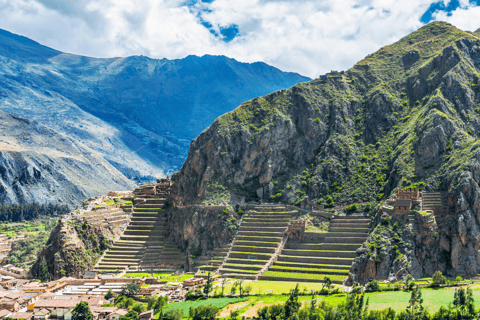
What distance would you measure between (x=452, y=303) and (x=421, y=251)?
28.3 m

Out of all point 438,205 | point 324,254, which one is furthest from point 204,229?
point 438,205

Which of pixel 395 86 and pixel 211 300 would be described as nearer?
pixel 211 300

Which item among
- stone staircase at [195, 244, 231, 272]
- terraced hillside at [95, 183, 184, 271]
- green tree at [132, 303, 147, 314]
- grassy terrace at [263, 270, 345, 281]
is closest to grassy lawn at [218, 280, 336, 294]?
grassy terrace at [263, 270, 345, 281]

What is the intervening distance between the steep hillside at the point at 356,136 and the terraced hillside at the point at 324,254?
13317 millimetres

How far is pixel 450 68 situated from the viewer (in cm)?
14862

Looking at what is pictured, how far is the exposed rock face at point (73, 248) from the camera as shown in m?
124

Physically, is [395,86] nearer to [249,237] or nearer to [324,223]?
[324,223]

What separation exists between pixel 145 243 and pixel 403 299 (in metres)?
78.9

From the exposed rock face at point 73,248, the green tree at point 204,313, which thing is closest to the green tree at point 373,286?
the green tree at point 204,313

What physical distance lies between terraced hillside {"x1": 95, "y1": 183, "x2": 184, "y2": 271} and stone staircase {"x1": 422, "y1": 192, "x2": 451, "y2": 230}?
61.3 metres

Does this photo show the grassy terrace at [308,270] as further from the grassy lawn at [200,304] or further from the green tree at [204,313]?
the green tree at [204,313]

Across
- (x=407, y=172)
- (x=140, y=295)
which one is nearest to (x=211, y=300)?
(x=140, y=295)

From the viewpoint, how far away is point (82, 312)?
298ft

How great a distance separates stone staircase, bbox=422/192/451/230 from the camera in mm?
105562
